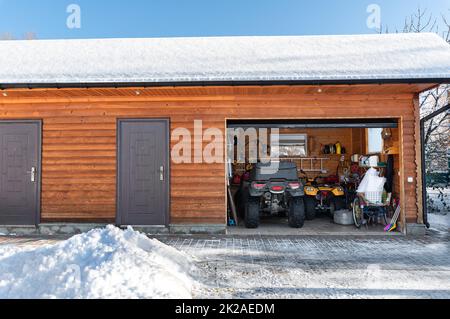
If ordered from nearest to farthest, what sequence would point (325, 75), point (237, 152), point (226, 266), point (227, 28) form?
point (226, 266) → point (325, 75) → point (237, 152) → point (227, 28)

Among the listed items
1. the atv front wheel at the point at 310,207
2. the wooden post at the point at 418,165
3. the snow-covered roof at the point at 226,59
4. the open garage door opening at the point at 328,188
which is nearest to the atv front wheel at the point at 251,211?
the open garage door opening at the point at 328,188

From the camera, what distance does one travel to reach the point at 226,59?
629cm

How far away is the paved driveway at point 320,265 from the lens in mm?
3344

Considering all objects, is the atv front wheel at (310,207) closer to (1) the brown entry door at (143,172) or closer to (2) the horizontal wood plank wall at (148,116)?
(2) the horizontal wood plank wall at (148,116)

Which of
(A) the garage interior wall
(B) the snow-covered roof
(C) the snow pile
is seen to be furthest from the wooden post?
(C) the snow pile

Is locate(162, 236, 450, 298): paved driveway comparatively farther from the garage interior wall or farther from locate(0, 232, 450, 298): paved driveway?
the garage interior wall

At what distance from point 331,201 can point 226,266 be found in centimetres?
424

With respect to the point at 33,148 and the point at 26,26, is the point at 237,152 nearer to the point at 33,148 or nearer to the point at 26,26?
the point at 33,148

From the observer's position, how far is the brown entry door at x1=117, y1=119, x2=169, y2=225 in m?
6.00

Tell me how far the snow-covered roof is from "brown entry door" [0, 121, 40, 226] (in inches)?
43.6

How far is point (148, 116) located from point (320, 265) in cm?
394

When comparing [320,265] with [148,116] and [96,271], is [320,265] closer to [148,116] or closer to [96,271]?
[96,271]

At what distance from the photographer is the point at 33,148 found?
6.16m
